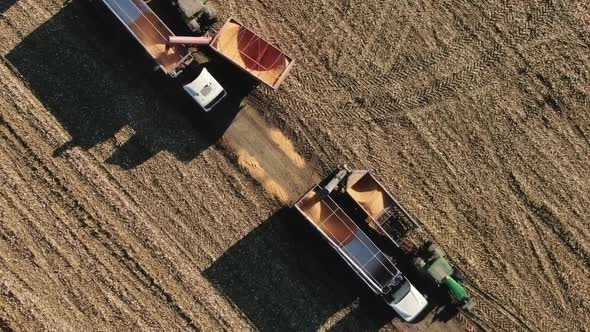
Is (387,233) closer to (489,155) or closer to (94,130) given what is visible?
(489,155)

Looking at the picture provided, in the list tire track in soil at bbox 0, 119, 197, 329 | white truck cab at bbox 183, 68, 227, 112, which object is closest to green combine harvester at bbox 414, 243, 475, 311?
tire track in soil at bbox 0, 119, 197, 329

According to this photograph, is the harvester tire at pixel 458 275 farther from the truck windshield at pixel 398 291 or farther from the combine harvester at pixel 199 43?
the combine harvester at pixel 199 43

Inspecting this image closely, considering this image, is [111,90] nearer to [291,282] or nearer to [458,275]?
[291,282]

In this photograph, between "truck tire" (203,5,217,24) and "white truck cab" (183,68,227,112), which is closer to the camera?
"white truck cab" (183,68,227,112)

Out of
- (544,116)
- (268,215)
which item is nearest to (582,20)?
(544,116)

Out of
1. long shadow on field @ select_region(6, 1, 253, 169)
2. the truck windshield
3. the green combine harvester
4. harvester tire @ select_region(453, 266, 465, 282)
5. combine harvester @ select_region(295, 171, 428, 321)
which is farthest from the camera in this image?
long shadow on field @ select_region(6, 1, 253, 169)

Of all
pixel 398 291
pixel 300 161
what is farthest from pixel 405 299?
pixel 300 161

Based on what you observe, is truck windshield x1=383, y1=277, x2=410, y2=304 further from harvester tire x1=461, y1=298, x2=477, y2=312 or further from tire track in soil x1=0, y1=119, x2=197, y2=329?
tire track in soil x1=0, y1=119, x2=197, y2=329

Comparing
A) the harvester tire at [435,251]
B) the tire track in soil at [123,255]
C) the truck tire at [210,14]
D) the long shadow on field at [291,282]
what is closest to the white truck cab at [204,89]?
the truck tire at [210,14]

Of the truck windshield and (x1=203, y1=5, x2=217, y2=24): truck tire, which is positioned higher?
(x1=203, y1=5, x2=217, y2=24): truck tire
